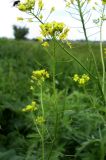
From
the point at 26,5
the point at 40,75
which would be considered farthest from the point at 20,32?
the point at 26,5

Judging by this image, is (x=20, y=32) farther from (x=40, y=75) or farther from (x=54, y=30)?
(x=54, y=30)

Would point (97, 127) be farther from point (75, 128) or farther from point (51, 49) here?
point (51, 49)

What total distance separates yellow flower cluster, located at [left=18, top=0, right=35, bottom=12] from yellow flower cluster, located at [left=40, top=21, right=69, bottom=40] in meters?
0.11

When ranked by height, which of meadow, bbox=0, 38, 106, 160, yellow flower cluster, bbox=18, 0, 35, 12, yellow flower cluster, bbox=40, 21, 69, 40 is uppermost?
yellow flower cluster, bbox=18, 0, 35, 12

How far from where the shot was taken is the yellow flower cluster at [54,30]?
2.43 meters

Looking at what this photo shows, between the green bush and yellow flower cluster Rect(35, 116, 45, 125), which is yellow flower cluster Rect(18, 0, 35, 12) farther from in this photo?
the green bush

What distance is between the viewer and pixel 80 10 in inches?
97.7

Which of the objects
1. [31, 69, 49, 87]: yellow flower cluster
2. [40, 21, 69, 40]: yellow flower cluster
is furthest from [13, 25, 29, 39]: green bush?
[40, 21, 69, 40]: yellow flower cluster

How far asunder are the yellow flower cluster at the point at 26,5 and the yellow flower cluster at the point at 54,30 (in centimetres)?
11

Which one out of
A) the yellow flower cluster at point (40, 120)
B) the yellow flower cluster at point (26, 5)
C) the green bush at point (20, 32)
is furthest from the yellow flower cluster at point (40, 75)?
the green bush at point (20, 32)

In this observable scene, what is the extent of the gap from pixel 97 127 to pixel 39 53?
8.15 m

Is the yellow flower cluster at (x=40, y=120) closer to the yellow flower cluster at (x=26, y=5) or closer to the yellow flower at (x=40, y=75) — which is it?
the yellow flower at (x=40, y=75)

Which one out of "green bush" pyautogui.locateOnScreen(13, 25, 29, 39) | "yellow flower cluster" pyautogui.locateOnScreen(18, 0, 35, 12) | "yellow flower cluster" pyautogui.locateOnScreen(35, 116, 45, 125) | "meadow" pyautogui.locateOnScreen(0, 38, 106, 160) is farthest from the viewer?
"green bush" pyautogui.locateOnScreen(13, 25, 29, 39)

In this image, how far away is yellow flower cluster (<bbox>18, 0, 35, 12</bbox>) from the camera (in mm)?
2412
